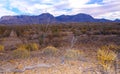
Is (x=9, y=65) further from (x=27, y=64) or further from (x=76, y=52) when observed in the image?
(x=76, y=52)

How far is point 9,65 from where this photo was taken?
1021cm

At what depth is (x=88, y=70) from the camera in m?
9.88

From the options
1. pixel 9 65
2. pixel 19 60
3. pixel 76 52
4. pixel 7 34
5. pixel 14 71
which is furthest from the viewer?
pixel 7 34

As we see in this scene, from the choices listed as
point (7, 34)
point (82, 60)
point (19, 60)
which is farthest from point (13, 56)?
point (7, 34)

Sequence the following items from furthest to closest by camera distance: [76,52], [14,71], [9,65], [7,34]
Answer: [7,34] → [76,52] → [9,65] → [14,71]

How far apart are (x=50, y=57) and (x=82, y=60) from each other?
61.0 inches

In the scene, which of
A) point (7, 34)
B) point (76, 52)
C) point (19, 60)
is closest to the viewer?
point (19, 60)

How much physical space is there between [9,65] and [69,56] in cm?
287

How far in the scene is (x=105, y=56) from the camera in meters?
10.4

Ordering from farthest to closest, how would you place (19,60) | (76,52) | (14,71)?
1. (76,52)
2. (19,60)
3. (14,71)

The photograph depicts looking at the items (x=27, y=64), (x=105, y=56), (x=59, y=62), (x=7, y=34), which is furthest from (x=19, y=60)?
(x=7, y=34)

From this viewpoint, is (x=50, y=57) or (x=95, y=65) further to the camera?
(x=50, y=57)

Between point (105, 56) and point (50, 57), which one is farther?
point (50, 57)

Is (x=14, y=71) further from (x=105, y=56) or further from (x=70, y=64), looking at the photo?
(x=105, y=56)
